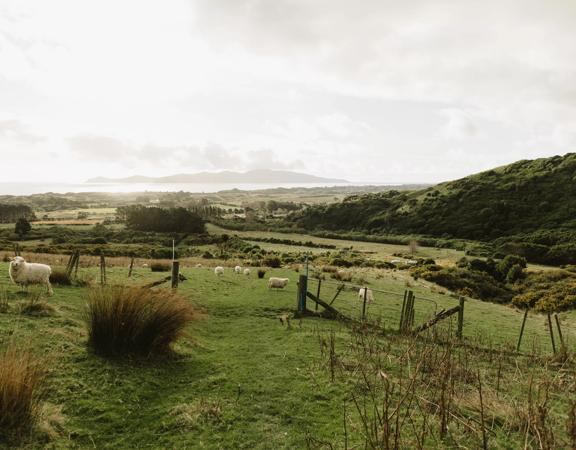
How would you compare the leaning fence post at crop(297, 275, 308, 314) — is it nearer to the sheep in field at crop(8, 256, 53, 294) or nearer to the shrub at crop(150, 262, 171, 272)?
the sheep in field at crop(8, 256, 53, 294)

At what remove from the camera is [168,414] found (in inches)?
251

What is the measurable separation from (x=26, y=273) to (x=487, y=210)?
118 metres

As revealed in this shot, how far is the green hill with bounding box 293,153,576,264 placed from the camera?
98656 millimetres

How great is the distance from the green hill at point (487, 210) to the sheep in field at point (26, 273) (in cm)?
8438

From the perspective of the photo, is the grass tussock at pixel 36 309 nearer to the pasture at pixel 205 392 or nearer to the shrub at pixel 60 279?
the pasture at pixel 205 392

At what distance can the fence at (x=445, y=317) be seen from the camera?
52.2 feet

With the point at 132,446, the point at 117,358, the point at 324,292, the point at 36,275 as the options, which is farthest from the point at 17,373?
→ the point at 324,292

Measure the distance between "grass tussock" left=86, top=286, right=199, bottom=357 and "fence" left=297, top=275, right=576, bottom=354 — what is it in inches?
320

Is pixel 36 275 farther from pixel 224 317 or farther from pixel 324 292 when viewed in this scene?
pixel 324 292

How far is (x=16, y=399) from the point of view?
5.08 m

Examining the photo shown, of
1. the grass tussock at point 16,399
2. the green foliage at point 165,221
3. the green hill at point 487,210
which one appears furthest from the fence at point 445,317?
the green foliage at point 165,221

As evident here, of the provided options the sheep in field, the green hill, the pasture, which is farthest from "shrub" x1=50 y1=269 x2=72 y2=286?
the green hill

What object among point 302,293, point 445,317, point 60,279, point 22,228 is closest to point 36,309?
point 60,279

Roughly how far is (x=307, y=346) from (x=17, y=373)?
7.61 metres
